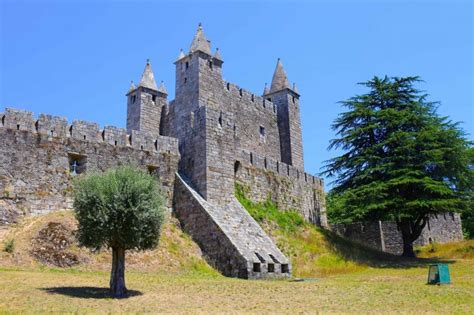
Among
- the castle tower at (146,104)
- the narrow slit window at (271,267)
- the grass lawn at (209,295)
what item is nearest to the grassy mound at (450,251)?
the grass lawn at (209,295)

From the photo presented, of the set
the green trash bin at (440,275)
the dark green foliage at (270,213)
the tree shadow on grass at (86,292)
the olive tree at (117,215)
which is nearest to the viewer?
the tree shadow on grass at (86,292)

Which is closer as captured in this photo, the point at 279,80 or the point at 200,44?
the point at 200,44

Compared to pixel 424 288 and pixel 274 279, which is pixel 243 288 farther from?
pixel 424 288

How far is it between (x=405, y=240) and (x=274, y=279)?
44.8 ft

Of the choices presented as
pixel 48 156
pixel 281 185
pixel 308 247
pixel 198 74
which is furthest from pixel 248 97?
pixel 48 156

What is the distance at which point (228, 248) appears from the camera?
21000mm

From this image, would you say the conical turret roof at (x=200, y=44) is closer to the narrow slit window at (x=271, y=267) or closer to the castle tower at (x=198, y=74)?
the castle tower at (x=198, y=74)

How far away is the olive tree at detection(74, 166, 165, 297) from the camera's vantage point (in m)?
14.5

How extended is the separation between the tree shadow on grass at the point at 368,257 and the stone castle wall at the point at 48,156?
40.7ft

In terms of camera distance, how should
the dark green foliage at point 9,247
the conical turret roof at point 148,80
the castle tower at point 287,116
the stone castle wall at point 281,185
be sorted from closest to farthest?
the dark green foliage at point 9,247
the stone castle wall at point 281,185
the conical turret roof at point 148,80
the castle tower at point 287,116

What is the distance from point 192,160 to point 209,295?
11.1m

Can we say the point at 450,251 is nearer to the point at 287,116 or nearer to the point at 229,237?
the point at 287,116

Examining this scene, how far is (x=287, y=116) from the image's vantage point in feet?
124

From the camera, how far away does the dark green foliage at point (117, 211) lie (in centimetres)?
1459
